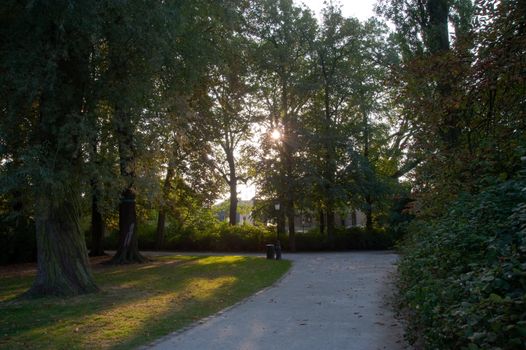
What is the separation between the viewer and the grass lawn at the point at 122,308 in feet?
25.7

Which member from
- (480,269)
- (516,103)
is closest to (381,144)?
(516,103)

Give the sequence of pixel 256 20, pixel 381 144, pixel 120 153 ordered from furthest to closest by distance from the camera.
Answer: pixel 381 144
pixel 256 20
pixel 120 153

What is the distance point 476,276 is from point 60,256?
36.8 ft

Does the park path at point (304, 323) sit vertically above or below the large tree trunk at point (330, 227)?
below

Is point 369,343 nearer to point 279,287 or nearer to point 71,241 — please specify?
point 279,287

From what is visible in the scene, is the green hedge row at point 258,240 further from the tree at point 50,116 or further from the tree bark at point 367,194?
the tree at point 50,116

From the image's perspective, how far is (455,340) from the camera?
375cm

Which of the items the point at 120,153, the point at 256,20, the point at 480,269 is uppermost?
the point at 256,20

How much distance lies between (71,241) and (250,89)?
46.6ft

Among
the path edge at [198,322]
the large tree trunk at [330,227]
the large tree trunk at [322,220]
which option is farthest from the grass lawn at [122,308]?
the large tree trunk at [322,220]

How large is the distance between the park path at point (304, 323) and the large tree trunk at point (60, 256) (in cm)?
478

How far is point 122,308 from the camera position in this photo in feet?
35.1

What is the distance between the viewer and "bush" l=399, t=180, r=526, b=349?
3100 mm

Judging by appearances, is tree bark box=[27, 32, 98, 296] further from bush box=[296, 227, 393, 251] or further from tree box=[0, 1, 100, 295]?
bush box=[296, 227, 393, 251]
